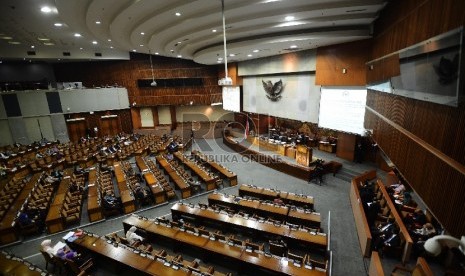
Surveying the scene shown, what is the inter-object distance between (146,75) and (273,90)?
11991 mm

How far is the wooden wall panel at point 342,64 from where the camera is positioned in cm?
955

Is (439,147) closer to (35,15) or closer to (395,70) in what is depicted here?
(395,70)

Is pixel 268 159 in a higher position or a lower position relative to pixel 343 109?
lower

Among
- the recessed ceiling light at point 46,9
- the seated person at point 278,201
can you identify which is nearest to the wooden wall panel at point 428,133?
the seated person at point 278,201

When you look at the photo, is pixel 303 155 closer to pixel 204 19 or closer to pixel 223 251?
pixel 223 251

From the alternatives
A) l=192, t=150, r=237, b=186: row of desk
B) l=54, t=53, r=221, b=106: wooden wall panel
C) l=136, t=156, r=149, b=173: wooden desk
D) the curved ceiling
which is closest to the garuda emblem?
the curved ceiling

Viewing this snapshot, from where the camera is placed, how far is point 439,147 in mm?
3277

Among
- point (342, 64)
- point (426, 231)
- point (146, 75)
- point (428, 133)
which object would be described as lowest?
point (426, 231)

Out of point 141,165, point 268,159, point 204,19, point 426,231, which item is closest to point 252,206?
point 426,231

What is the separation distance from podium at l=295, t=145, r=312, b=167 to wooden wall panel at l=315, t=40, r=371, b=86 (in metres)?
3.31

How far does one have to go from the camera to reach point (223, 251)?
579cm

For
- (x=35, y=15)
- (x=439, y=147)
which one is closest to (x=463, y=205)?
(x=439, y=147)

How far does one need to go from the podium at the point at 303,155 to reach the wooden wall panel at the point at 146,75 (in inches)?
476

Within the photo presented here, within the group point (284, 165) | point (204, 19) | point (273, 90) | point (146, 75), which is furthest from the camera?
point (146, 75)
